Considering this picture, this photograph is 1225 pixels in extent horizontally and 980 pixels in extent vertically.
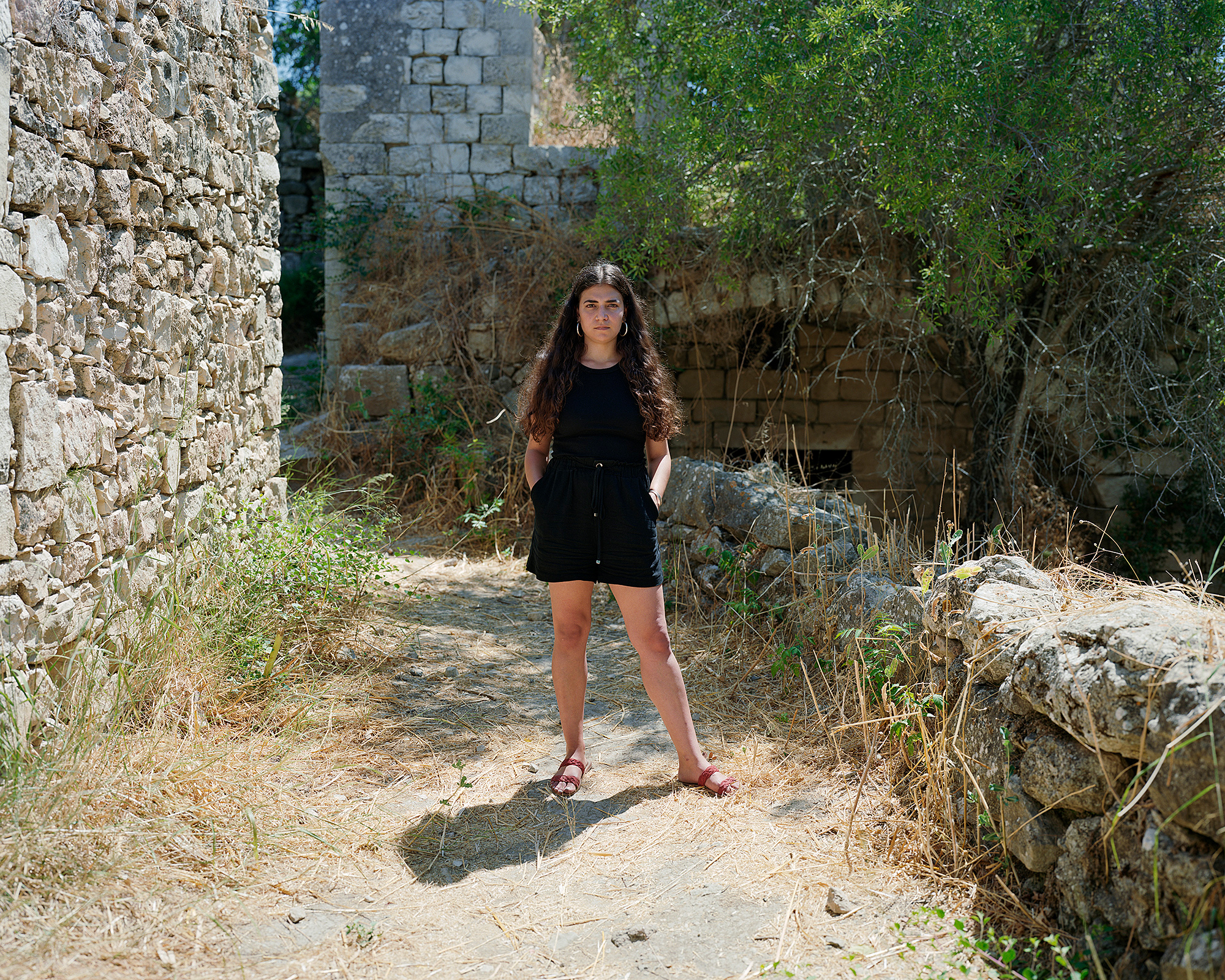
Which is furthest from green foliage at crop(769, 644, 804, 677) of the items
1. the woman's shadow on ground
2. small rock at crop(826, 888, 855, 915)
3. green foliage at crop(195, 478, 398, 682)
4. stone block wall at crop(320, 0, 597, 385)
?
stone block wall at crop(320, 0, 597, 385)

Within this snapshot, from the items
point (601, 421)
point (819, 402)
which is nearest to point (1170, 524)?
point (819, 402)

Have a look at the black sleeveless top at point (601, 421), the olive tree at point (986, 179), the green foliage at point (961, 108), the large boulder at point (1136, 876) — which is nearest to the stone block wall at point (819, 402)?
the olive tree at point (986, 179)

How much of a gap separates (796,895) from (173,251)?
3.20 metres

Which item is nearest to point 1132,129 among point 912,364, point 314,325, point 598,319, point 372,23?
point 912,364

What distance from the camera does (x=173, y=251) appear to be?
3.65m

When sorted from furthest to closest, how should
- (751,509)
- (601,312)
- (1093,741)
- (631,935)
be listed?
(751,509), (601,312), (631,935), (1093,741)

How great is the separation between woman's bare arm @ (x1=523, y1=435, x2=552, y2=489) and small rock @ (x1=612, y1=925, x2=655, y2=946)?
4.44ft

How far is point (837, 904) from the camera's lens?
2.45 metres

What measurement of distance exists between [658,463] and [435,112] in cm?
684

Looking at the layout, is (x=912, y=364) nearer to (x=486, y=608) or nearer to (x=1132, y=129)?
(x=1132, y=129)

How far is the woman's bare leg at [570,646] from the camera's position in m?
3.01

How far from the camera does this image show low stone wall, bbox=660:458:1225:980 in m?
1.87

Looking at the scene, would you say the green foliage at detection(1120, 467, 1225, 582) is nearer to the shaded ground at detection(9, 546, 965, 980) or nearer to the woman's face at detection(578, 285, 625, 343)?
the shaded ground at detection(9, 546, 965, 980)

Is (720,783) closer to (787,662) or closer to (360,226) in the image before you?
(787,662)
